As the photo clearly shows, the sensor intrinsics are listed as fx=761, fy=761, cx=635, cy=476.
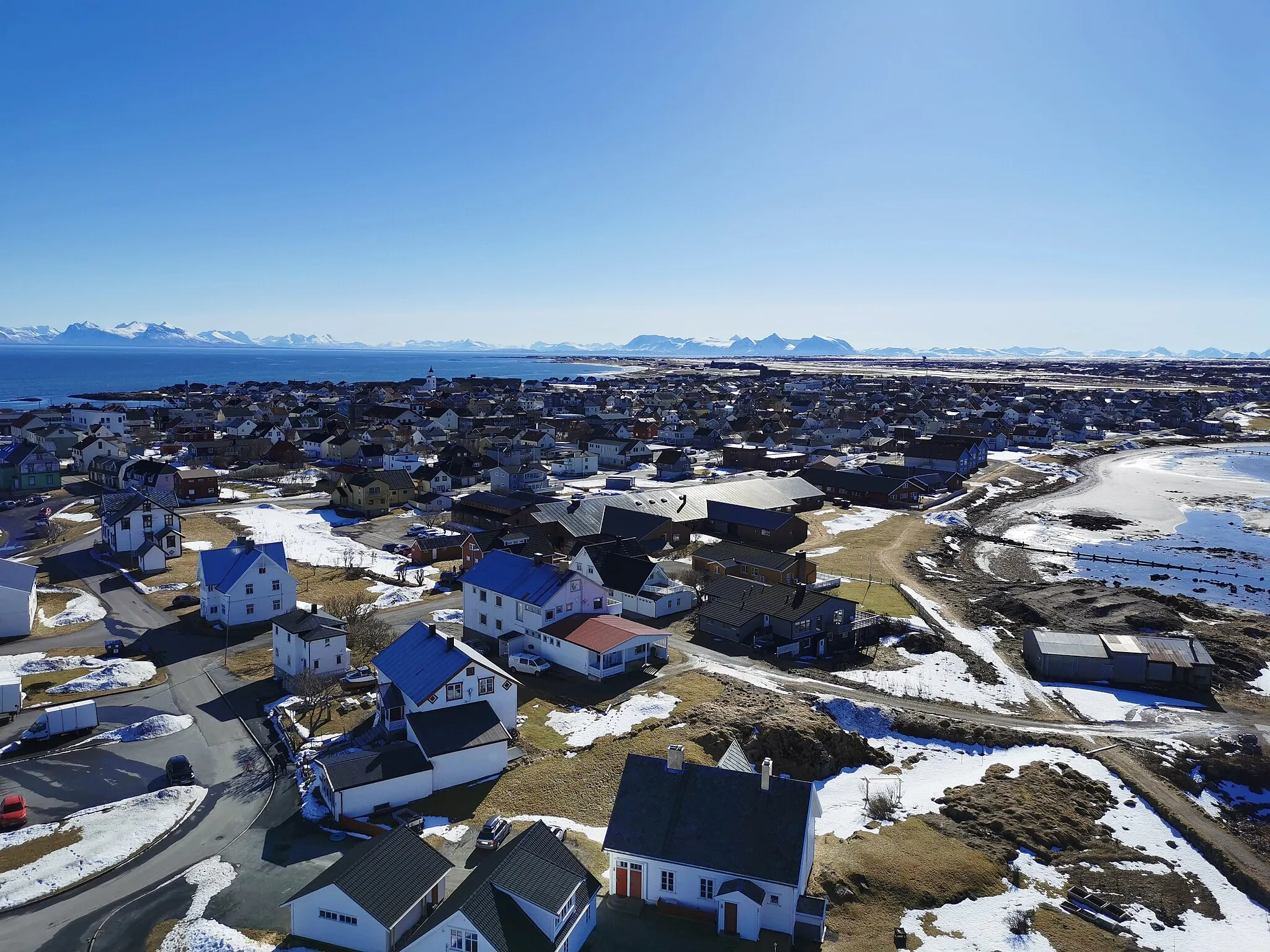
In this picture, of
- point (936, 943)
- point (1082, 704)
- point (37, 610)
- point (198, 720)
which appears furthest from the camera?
point (37, 610)

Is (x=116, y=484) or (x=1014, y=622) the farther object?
(x=116, y=484)

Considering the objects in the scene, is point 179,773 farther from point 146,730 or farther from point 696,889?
point 696,889

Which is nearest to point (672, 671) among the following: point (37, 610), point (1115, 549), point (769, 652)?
point (769, 652)

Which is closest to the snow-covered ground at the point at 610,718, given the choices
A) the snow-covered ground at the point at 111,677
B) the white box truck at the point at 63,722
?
the white box truck at the point at 63,722

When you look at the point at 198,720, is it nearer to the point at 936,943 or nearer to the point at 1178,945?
the point at 936,943

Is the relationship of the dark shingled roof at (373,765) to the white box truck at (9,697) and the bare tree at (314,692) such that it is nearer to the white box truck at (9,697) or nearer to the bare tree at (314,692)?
the bare tree at (314,692)

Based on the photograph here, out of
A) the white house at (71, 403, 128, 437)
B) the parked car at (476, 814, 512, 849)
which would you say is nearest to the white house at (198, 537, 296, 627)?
the parked car at (476, 814, 512, 849)

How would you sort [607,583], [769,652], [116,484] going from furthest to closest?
[116,484] < [607,583] < [769,652]
